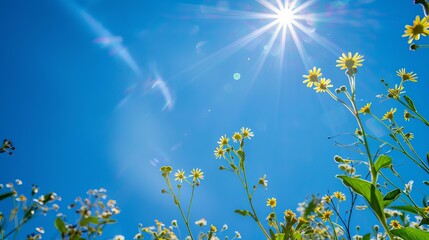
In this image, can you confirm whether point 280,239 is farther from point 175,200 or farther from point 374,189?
point 175,200

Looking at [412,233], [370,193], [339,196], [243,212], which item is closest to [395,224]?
[339,196]

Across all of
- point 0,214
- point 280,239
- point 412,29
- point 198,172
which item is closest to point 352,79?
point 412,29

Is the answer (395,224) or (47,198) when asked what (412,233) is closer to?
(395,224)

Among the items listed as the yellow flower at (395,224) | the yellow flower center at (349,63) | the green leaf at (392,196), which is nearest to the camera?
the green leaf at (392,196)

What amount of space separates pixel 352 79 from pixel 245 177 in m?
1.59

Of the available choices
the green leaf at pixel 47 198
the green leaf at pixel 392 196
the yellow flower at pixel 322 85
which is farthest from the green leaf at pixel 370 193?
the green leaf at pixel 47 198

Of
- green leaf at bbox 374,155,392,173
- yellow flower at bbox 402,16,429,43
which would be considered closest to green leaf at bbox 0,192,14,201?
green leaf at bbox 374,155,392,173

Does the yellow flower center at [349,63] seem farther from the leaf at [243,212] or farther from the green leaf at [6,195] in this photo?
the green leaf at [6,195]

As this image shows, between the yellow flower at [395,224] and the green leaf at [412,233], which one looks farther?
the yellow flower at [395,224]

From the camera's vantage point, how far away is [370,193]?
6.04ft

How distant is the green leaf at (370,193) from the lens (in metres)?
1.80

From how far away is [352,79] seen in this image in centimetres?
248

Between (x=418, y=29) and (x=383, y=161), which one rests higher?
(x=418, y=29)

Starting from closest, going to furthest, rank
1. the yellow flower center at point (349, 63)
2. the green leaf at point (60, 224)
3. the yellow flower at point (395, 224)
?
the green leaf at point (60, 224)
the yellow flower center at point (349, 63)
the yellow flower at point (395, 224)
